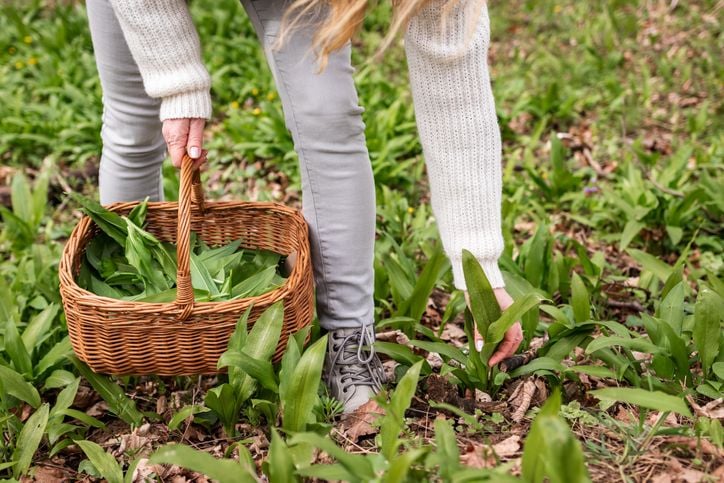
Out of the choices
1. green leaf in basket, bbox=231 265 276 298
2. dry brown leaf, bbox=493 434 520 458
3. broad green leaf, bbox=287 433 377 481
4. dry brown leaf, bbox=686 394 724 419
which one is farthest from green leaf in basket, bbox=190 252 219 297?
dry brown leaf, bbox=686 394 724 419

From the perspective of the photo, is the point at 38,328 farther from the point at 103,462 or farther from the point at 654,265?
the point at 654,265

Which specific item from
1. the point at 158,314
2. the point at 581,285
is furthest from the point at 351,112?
the point at 581,285

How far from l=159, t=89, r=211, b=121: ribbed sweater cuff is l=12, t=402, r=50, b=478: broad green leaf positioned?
0.89 meters

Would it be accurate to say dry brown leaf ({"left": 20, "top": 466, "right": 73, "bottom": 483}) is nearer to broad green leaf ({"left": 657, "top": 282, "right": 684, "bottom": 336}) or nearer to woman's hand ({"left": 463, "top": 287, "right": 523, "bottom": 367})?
woman's hand ({"left": 463, "top": 287, "right": 523, "bottom": 367})

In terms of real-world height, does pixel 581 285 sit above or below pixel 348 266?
below

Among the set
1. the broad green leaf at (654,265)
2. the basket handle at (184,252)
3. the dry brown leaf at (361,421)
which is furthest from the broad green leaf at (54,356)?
the broad green leaf at (654,265)

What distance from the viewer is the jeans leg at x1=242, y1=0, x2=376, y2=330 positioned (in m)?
1.98

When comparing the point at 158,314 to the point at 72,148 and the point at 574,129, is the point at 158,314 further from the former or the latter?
the point at 574,129

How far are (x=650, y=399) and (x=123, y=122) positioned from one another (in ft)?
5.76

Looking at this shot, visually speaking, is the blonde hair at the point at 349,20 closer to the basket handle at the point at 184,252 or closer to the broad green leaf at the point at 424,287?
the basket handle at the point at 184,252

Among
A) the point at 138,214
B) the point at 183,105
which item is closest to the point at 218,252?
the point at 138,214

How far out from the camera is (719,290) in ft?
8.13

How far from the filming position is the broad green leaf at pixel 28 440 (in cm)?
204

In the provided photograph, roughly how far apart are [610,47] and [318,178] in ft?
10.9
